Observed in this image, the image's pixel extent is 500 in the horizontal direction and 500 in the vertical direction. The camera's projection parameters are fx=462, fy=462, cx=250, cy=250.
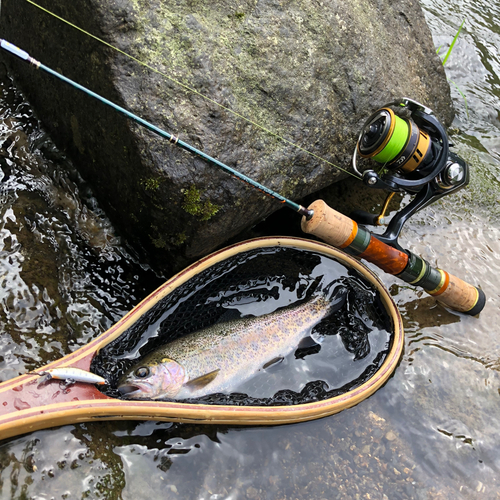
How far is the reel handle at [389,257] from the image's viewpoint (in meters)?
3.31

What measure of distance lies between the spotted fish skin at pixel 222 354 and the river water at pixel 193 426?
11.6 inches

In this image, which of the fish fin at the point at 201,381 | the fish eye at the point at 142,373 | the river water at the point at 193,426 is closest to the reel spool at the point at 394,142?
the river water at the point at 193,426

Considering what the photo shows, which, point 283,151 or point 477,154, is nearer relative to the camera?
point 283,151

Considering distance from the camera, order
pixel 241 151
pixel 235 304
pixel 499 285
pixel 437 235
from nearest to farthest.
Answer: pixel 241 151, pixel 235 304, pixel 499 285, pixel 437 235

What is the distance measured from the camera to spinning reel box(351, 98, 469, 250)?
3361 mm

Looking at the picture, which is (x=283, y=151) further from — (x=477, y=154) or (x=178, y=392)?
(x=477, y=154)

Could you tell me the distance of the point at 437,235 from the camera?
4730 millimetres

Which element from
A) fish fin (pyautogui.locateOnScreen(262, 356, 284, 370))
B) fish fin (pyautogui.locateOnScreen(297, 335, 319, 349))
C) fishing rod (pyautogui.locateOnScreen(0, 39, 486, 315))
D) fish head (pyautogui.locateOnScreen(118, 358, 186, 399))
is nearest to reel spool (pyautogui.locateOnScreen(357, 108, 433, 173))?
fishing rod (pyautogui.locateOnScreen(0, 39, 486, 315))

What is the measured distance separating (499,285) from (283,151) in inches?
99.5

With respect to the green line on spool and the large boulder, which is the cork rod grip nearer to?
the green line on spool

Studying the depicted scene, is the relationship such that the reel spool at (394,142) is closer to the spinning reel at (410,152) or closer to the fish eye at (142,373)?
the spinning reel at (410,152)

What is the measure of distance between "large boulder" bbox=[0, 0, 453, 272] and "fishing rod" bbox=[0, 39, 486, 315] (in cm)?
28

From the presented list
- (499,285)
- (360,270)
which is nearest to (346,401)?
(360,270)

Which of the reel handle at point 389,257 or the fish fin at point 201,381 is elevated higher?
the reel handle at point 389,257
